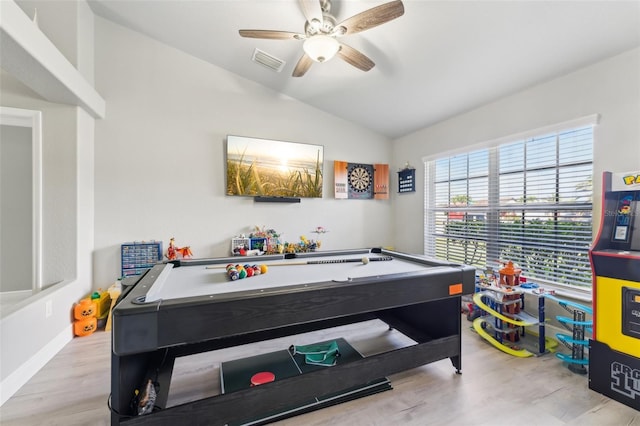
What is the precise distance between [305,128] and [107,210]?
2763 millimetres

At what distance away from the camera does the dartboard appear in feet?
14.0

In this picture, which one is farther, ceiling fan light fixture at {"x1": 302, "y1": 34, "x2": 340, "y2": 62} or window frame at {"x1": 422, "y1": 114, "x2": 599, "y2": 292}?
window frame at {"x1": 422, "y1": 114, "x2": 599, "y2": 292}

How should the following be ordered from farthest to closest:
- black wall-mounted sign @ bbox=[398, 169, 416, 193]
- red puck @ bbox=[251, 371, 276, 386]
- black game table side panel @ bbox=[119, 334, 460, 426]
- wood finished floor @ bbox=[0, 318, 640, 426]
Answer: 1. black wall-mounted sign @ bbox=[398, 169, 416, 193]
2. red puck @ bbox=[251, 371, 276, 386]
3. wood finished floor @ bbox=[0, 318, 640, 426]
4. black game table side panel @ bbox=[119, 334, 460, 426]

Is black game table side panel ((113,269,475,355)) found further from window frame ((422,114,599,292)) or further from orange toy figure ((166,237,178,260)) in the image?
orange toy figure ((166,237,178,260))

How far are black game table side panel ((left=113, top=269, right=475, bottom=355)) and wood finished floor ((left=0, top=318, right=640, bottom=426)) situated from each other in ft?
2.16

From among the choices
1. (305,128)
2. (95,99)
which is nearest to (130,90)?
(95,99)

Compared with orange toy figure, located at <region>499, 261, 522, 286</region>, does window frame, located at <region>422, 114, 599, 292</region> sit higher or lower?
higher

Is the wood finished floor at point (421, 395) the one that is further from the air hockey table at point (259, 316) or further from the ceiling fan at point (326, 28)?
the ceiling fan at point (326, 28)

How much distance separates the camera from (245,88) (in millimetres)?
3650

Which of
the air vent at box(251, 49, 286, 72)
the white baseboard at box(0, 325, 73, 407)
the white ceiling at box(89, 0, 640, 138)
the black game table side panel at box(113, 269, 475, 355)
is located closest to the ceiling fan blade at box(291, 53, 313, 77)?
the white ceiling at box(89, 0, 640, 138)

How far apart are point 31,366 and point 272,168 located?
2919mm

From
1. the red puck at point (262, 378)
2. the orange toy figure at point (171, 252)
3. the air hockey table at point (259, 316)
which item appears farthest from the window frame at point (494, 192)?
the orange toy figure at point (171, 252)

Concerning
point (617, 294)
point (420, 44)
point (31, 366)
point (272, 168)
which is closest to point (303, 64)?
point (420, 44)

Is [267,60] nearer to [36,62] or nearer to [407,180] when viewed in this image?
[36,62]
